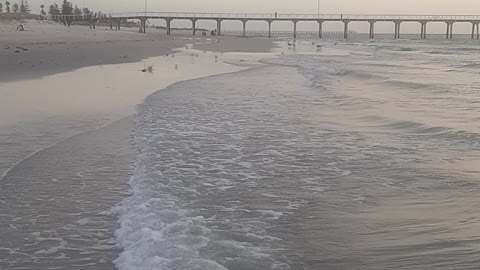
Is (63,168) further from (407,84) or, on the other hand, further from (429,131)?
(407,84)

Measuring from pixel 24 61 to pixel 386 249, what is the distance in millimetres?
20553

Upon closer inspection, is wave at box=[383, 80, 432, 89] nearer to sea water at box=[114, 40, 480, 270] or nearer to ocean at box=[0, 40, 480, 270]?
sea water at box=[114, 40, 480, 270]

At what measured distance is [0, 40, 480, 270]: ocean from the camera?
14.4ft

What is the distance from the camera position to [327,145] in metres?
8.47

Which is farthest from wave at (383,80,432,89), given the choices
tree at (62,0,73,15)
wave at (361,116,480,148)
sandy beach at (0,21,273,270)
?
tree at (62,0,73,15)

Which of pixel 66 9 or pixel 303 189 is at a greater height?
pixel 66 9

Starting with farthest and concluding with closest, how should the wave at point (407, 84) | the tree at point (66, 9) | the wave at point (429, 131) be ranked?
the tree at point (66, 9) → the wave at point (407, 84) → the wave at point (429, 131)

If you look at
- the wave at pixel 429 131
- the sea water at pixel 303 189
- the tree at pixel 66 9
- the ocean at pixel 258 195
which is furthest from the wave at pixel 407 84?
the tree at pixel 66 9

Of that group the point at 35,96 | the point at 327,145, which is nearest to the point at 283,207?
the point at 327,145

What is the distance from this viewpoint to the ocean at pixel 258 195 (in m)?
4.39

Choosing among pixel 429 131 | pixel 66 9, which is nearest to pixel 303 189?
pixel 429 131

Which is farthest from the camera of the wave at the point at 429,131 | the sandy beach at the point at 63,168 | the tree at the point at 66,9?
the tree at the point at 66,9

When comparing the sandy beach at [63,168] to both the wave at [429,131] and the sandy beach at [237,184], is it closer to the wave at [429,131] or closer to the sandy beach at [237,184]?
the sandy beach at [237,184]

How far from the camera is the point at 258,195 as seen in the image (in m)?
5.97
